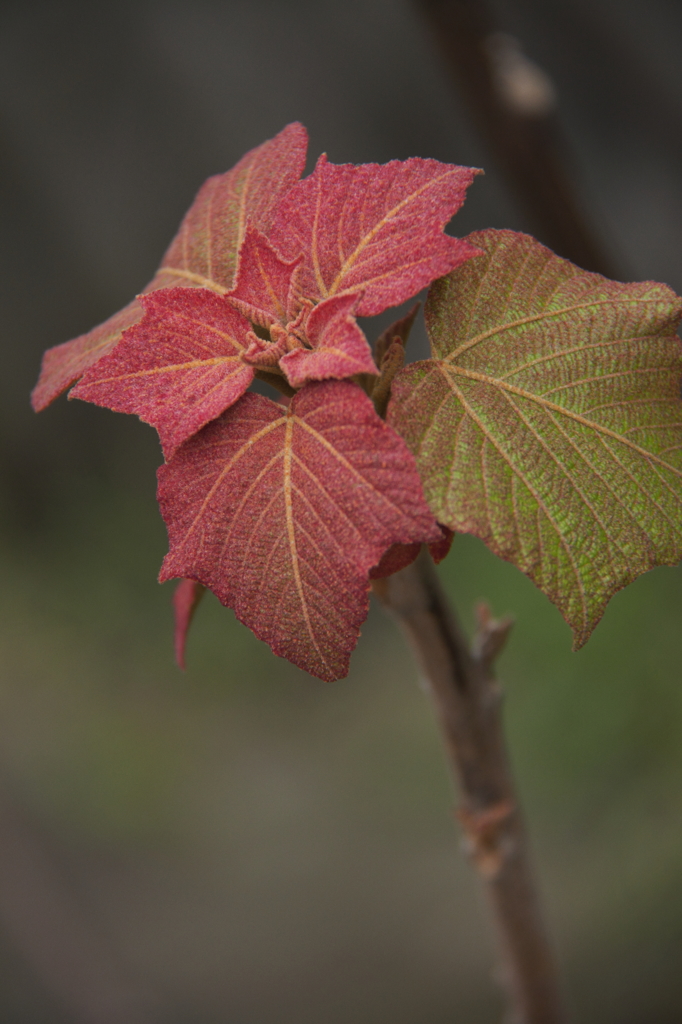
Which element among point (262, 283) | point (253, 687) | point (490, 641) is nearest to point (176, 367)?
point (262, 283)

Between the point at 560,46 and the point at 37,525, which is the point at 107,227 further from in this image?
the point at 560,46

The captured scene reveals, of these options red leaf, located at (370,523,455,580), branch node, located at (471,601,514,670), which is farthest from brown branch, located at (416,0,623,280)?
red leaf, located at (370,523,455,580)

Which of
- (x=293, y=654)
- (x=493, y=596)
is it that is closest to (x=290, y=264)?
(x=293, y=654)

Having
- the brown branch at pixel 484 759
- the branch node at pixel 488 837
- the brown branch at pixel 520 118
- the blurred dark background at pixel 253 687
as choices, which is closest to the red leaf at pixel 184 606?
the brown branch at pixel 484 759

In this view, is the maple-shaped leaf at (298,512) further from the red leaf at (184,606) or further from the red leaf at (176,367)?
the red leaf at (184,606)

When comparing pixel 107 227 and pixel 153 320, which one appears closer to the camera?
pixel 153 320

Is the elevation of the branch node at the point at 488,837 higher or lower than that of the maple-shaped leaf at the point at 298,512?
lower

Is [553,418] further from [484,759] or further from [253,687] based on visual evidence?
[253,687]
